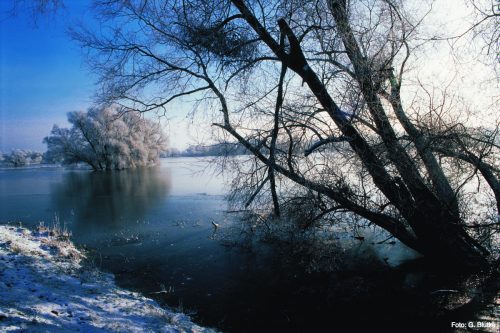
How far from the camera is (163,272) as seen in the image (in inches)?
303

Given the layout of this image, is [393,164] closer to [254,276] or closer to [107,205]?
[254,276]

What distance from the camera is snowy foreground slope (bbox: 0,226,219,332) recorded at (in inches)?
159

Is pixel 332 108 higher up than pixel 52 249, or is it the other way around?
pixel 332 108

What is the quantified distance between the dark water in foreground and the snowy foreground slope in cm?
64

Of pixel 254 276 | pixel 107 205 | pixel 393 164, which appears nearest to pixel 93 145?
pixel 107 205

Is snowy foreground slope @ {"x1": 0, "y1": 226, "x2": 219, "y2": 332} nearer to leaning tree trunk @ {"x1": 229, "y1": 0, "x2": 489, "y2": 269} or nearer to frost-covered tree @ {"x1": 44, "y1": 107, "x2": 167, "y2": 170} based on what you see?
leaning tree trunk @ {"x1": 229, "y1": 0, "x2": 489, "y2": 269}

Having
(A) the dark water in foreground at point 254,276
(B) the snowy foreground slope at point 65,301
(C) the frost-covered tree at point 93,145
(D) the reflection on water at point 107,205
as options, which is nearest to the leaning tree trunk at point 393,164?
(A) the dark water in foreground at point 254,276

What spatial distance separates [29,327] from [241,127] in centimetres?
579

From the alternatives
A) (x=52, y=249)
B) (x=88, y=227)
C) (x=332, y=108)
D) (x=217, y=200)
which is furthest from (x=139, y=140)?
(x=332, y=108)

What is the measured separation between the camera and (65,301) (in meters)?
4.93

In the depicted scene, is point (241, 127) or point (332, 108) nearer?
point (332, 108)

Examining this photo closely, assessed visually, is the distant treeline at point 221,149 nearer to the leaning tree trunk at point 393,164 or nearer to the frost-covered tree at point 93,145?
the leaning tree trunk at point 393,164

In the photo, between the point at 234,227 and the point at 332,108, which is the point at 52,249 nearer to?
the point at 234,227

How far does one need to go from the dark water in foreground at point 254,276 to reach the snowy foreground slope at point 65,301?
0.64m
